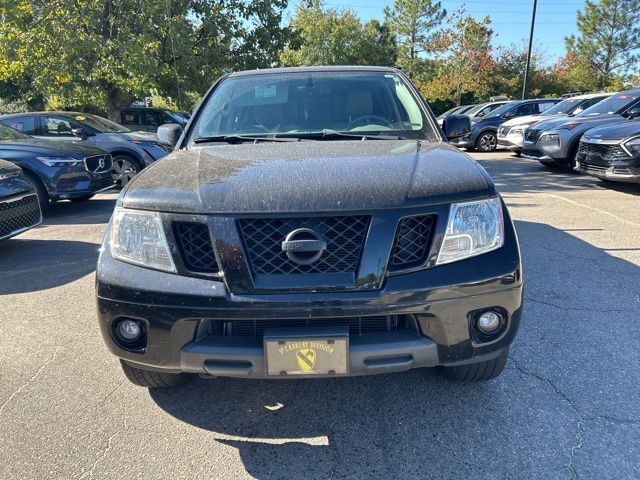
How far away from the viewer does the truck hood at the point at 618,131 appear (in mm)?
7457

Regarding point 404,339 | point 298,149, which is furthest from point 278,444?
point 298,149

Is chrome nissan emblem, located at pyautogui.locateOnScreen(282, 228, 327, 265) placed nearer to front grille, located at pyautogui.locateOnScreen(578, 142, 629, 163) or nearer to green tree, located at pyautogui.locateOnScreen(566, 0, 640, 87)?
front grille, located at pyautogui.locateOnScreen(578, 142, 629, 163)

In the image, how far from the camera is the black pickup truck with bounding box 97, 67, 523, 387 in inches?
76.0

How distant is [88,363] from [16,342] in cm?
71

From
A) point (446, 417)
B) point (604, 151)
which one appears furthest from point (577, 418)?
point (604, 151)

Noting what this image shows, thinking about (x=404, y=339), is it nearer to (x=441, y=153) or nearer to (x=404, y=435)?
(x=404, y=435)

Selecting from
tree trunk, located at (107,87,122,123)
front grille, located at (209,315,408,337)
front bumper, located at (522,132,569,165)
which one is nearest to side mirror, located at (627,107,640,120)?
front bumper, located at (522,132,569,165)

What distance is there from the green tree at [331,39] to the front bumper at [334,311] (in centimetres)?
3351

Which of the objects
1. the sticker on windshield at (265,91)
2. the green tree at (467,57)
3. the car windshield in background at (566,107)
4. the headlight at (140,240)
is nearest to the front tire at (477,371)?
the headlight at (140,240)

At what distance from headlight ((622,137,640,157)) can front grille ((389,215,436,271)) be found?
687 cm

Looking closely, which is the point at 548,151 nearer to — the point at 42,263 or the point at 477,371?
the point at 477,371

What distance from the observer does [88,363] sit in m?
3.00

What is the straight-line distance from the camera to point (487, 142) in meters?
15.3

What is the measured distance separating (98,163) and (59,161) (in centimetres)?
66
